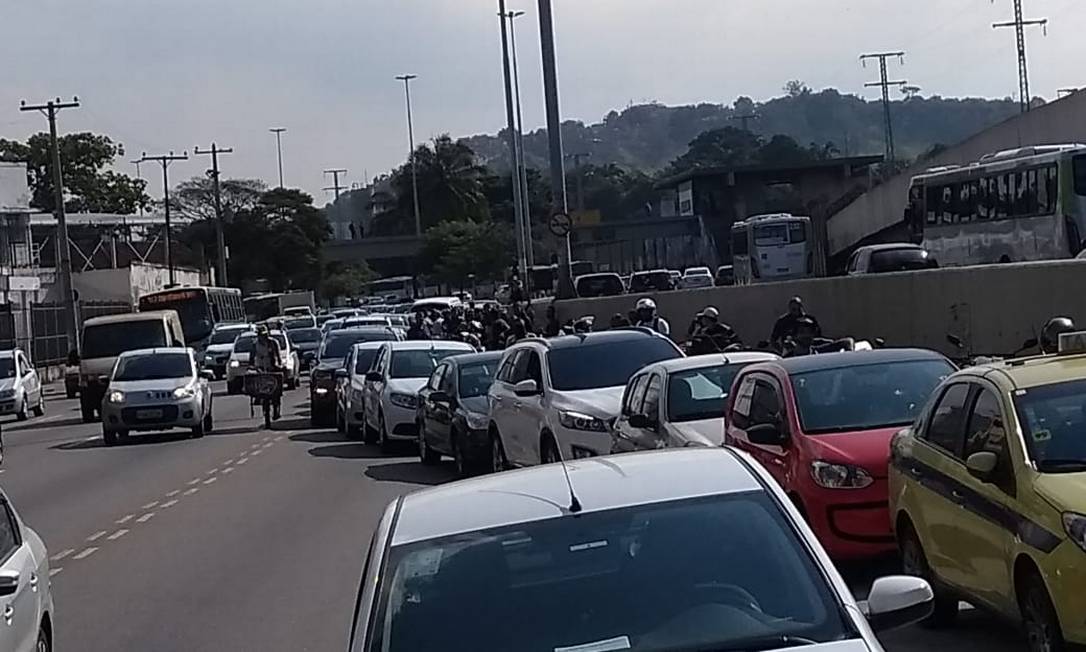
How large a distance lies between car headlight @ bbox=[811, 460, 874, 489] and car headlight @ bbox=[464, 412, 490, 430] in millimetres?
9312

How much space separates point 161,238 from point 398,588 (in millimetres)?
127649

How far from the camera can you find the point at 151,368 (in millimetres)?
32438

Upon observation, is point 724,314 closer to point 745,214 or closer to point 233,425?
point 233,425

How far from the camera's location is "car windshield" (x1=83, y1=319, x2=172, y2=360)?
128 feet

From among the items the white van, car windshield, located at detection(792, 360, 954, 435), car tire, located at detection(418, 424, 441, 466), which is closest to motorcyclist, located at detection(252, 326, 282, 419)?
the white van

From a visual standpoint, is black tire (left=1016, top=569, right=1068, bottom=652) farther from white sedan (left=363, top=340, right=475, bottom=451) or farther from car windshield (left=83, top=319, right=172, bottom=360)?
car windshield (left=83, top=319, right=172, bottom=360)

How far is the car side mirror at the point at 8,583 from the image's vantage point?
7.84 metres

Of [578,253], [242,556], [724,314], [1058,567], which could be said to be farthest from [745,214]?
[1058,567]

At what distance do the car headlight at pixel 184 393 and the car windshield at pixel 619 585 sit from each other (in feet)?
88.5

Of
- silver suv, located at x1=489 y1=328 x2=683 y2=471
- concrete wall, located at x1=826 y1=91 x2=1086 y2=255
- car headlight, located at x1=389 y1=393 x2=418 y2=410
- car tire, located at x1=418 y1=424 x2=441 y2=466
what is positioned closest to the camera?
silver suv, located at x1=489 y1=328 x2=683 y2=471

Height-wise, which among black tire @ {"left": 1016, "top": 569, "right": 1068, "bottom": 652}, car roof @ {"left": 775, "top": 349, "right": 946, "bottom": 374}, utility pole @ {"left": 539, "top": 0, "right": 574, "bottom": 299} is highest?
utility pole @ {"left": 539, "top": 0, "right": 574, "bottom": 299}

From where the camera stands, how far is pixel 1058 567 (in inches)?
299

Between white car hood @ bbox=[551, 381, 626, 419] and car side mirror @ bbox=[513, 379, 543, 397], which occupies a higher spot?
car side mirror @ bbox=[513, 379, 543, 397]

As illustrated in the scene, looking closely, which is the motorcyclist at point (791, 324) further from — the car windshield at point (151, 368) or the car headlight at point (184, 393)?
the car windshield at point (151, 368)
